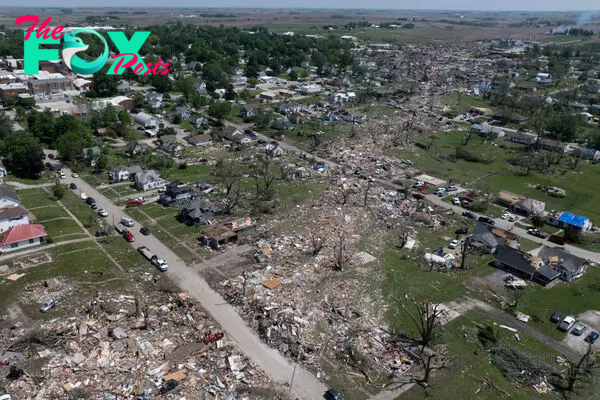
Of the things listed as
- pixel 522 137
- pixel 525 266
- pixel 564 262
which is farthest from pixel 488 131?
pixel 525 266

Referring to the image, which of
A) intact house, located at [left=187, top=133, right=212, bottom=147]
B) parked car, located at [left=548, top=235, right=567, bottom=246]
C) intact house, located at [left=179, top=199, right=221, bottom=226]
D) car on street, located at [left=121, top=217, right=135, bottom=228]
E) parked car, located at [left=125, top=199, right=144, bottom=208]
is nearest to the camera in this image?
car on street, located at [left=121, top=217, right=135, bottom=228]

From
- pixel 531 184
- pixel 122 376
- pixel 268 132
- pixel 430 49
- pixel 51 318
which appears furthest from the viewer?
pixel 430 49

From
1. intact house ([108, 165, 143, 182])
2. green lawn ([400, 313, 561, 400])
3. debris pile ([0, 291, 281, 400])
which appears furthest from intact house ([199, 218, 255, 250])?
green lawn ([400, 313, 561, 400])

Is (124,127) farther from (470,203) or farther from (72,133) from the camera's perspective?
(470,203)

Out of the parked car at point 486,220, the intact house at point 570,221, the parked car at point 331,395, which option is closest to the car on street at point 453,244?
the parked car at point 486,220

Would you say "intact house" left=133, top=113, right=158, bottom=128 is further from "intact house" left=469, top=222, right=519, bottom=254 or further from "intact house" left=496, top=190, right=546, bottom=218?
"intact house" left=496, top=190, right=546, bottom=218

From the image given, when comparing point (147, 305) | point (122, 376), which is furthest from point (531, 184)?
point (122, 376)

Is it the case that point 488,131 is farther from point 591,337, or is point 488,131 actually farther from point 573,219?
point 591,337
